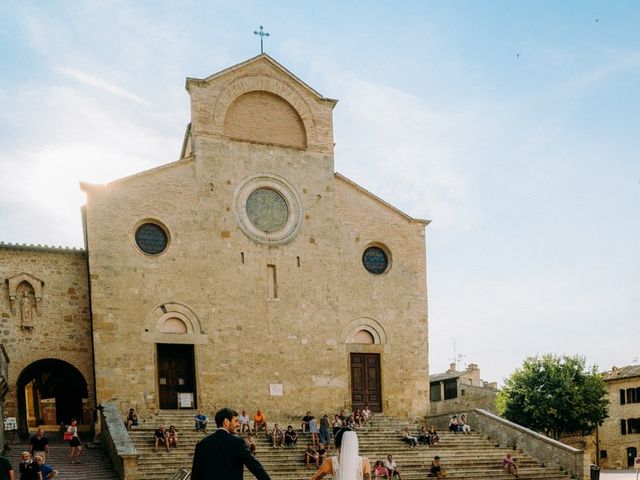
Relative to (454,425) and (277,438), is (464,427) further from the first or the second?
(277,438)

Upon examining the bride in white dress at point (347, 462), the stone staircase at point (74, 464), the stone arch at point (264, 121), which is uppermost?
the stone arch at point (264, 121)

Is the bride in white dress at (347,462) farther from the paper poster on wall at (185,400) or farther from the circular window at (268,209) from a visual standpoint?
the circular window at (268,209)

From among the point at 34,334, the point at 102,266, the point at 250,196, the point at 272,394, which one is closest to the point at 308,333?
the point at 272,394

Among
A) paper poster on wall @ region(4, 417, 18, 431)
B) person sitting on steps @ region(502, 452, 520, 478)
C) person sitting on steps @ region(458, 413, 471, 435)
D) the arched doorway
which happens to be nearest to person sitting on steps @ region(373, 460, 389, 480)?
person sitting on steps @ region(502, 452, 520, 478)

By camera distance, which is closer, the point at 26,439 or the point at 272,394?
A: the point at 26,439

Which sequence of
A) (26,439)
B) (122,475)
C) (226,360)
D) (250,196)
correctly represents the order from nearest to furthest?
(122,475) → (26,439) → (226,360) → (250,196)

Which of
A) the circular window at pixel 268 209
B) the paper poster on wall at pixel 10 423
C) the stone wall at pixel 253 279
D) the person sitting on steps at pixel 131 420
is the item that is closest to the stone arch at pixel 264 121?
the stone wall at pixel 253 279

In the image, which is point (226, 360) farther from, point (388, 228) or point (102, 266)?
point (388, 228)

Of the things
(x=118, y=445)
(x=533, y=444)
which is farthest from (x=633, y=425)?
(x=118, y=445)

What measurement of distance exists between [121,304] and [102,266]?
158 centimetres

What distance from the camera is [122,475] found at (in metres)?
18.8

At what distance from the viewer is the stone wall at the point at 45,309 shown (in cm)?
2541

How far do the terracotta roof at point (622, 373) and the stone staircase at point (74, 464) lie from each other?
35284 millimetres

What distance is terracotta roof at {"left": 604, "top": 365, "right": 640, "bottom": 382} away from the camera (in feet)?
147
